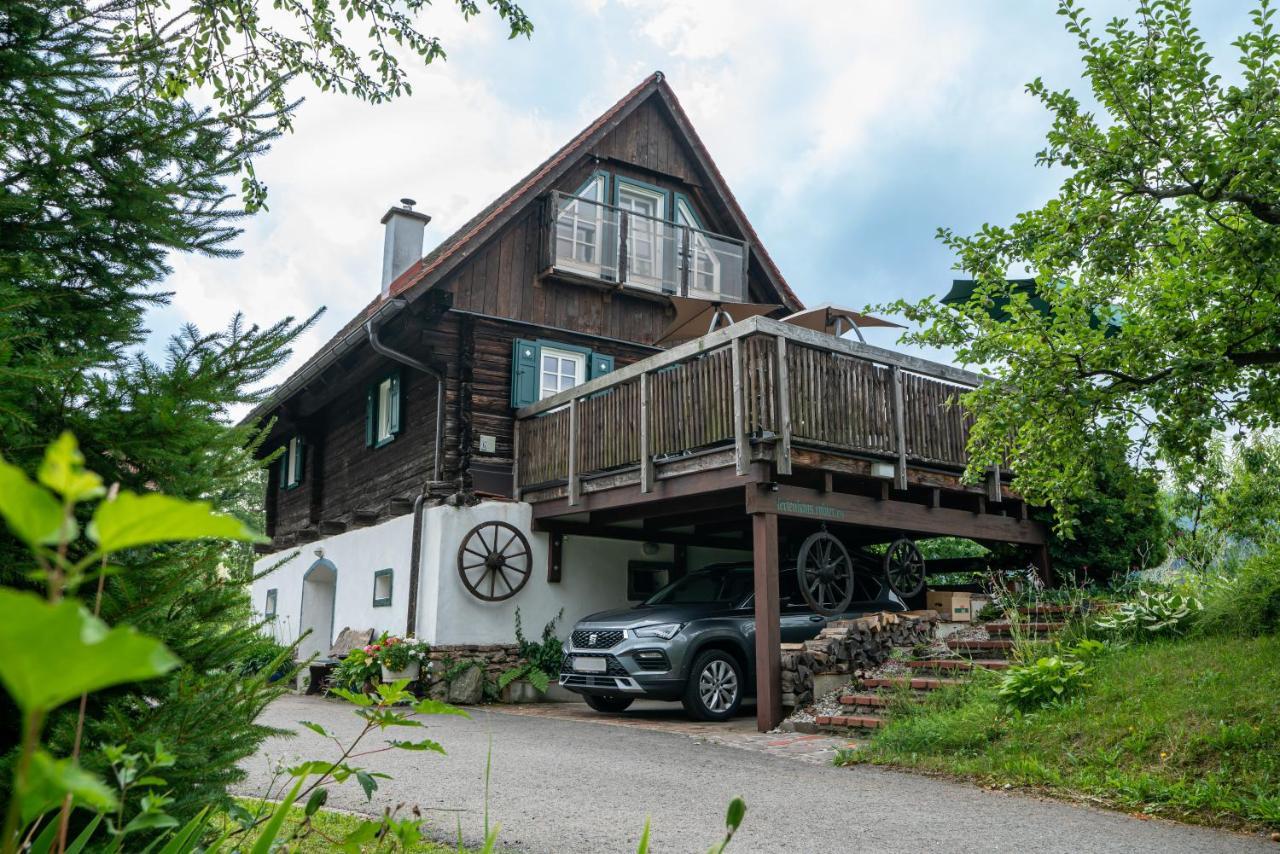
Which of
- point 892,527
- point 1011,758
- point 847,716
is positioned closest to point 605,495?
point 892,527

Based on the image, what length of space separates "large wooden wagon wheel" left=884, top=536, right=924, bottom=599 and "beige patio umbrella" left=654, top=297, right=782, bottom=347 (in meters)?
3.91

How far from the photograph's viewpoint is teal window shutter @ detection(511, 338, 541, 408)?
16.2 m

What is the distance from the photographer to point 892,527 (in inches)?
524

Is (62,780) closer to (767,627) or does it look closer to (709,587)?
(767,627)

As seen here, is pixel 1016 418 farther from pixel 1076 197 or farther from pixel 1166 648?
pixel 1166 648

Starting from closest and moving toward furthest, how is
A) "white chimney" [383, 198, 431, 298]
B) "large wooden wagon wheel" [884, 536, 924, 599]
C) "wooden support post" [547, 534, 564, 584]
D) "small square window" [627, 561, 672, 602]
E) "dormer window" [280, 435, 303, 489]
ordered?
"large wooden wagon wheel" [884, 536, 924, 599] < "wooden support post" [547, 534, 564, 584] < "small square window" [627, 561, 672, 602] < "white chimney" [383, 198, 431, 298] < "dormer window" [280, 435, 303, 489]

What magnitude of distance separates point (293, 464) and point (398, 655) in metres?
10.2

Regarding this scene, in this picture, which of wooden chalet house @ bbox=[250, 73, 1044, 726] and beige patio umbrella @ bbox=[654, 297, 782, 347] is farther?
beige patio umbrella @ bbox=[654, 297, 782, 347]

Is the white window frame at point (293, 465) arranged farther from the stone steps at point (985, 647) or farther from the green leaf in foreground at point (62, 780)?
the green leaf in foreground at point (62, 780)

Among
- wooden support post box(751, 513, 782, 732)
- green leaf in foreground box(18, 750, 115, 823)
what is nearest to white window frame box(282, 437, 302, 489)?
wooden support post box(751, 513, 782, 732)

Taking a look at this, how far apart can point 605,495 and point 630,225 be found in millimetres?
5806

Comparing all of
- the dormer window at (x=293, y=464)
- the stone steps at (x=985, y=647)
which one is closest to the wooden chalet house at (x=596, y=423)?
the dormer window at (x=293, y=464)

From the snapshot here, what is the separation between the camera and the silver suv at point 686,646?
11.4 metres

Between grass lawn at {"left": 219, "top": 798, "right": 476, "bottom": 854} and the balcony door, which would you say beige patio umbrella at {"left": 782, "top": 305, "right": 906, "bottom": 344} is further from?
grass lawn at {"left": 219, "top": 798, "right": 476, "bottom": 854}
